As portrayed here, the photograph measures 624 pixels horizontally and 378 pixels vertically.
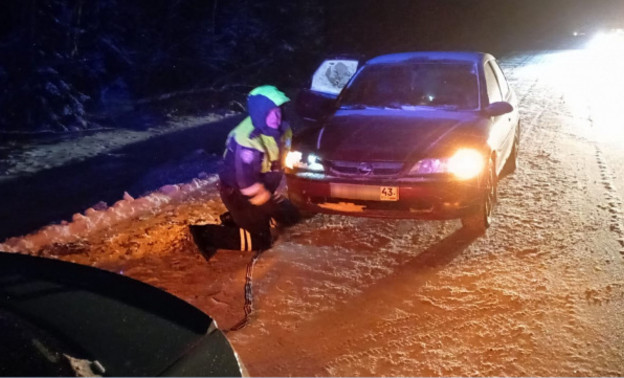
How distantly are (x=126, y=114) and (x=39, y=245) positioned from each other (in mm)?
7893

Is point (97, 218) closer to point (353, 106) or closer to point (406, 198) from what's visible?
point (353, 106)

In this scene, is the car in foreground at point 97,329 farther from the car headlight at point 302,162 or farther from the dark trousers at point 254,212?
the car headlight at point 302,162

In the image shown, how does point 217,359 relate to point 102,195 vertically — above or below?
above

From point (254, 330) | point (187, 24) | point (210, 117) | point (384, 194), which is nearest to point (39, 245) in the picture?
point (254, 330)

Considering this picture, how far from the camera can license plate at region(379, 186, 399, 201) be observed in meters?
4.56

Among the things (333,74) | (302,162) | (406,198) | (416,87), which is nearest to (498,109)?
(416,87)

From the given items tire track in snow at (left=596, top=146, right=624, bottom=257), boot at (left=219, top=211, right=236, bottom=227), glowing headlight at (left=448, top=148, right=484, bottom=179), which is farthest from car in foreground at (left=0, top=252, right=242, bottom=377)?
tire track in snow at (left=596, top=146, right=624, bottom=257)

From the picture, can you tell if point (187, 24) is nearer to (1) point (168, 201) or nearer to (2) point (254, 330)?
(1) point (168, 201)

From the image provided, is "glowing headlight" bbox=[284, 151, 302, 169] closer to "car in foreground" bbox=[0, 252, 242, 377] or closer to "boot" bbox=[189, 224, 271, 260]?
"boot" bbox=[189, 224, 271, 260]

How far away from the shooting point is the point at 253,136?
168 inches

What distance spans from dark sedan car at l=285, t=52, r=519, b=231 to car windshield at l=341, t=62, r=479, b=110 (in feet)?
0.03

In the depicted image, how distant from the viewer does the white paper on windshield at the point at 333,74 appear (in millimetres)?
7961

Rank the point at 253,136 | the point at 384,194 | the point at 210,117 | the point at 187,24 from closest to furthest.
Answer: the point at 253,136
the point at 384,194
the point at 210,117
the point at 187,24

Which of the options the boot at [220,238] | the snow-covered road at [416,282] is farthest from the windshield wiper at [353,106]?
the boot at [220,238]
